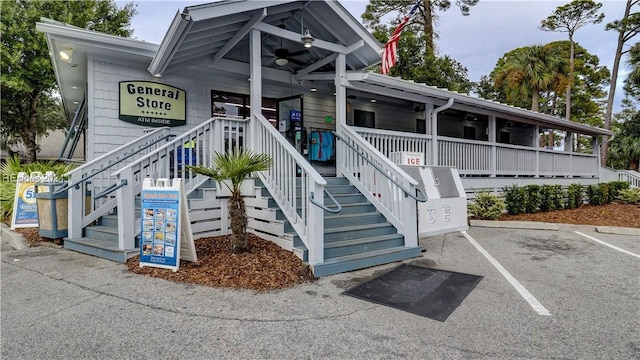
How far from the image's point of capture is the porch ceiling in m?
5.15

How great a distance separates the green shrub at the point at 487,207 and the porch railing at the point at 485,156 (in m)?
1.19

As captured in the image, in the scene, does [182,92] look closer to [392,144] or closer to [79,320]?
[392,144]

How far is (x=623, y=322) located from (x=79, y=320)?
4.78 m

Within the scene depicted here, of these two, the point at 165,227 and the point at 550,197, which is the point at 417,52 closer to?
the point at 550,197

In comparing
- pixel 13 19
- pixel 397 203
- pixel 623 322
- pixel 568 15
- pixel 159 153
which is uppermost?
pixel 568 15

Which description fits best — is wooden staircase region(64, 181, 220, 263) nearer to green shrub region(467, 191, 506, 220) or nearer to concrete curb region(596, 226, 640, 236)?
green shrub region(467, 191, 506, 220)

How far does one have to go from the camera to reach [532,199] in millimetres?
9305

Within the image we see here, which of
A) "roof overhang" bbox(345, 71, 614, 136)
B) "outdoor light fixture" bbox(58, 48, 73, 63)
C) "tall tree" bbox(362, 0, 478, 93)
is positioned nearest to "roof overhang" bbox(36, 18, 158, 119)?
"outdoor light fixture" bbox(58, 48, 73, 63)

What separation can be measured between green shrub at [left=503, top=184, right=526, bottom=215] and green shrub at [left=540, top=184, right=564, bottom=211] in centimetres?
106

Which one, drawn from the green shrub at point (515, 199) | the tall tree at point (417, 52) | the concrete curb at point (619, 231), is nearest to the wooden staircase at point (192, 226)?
the green shrub at point (515, 199)

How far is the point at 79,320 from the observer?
2.90 m

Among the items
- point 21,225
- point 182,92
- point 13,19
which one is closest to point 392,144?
point 182,92

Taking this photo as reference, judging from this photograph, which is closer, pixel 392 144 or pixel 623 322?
pixel 623 322

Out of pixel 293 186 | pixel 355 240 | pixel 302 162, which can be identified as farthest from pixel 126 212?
pixel 355 240
